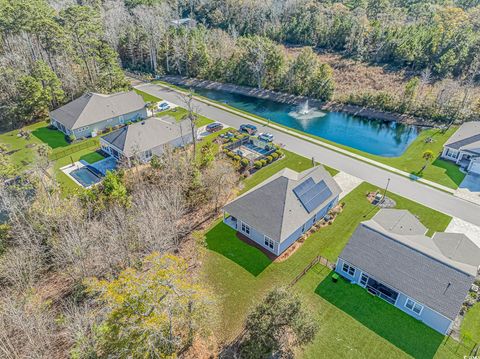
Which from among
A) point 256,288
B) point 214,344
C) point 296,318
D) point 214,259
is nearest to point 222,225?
point 214,259

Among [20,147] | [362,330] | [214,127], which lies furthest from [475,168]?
[20,147]

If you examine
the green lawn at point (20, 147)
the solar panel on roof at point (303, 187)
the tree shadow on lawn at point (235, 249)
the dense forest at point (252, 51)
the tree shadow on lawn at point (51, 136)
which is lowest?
the green lawn at point (20, 147)

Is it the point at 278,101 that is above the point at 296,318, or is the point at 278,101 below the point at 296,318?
below

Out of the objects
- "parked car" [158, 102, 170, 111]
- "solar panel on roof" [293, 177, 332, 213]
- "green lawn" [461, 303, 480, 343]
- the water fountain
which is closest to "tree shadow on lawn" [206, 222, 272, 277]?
"solar panel on roof" [293, 177, 332, 213]

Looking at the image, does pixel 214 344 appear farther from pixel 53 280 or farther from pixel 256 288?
pixel 53 280

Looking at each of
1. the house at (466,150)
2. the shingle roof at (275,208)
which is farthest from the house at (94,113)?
the house at (466,150)

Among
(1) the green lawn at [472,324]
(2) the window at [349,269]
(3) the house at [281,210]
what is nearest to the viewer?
(1) the green lawn at [472,324]

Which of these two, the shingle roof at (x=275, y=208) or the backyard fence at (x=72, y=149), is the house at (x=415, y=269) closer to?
the shingle roof at (x=275, y=208)
